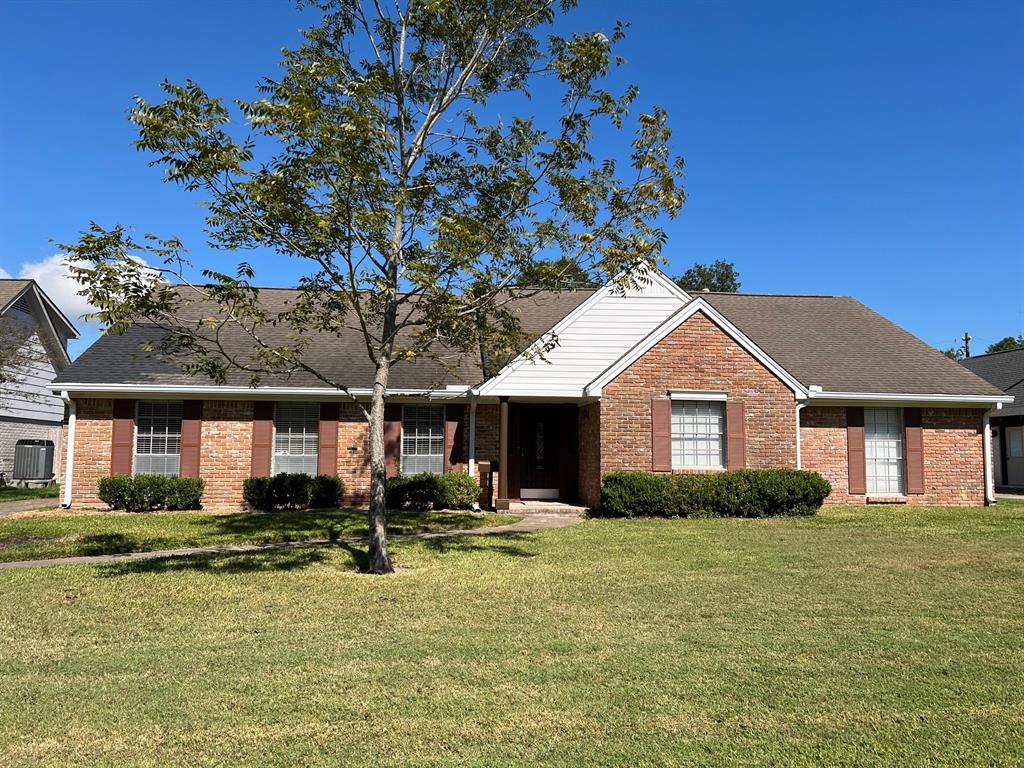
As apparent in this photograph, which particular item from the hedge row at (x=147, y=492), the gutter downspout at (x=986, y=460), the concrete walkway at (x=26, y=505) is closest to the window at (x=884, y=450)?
the gutter downspout at (x=986, y=460)

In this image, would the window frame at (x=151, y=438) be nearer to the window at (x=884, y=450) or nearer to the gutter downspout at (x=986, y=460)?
the window at (x=884, y=450)

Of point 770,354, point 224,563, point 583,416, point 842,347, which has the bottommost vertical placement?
point 224,563

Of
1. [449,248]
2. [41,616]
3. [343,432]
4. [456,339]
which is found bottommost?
[41,616]

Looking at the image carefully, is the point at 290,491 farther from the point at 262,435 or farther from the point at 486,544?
the point at 486,544

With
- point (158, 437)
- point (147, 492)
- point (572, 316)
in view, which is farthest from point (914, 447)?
point (158, 437)

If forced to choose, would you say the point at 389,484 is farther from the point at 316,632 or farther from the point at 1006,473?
the point at 1006,473

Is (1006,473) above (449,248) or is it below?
below

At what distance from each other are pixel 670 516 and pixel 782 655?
31.0 ft

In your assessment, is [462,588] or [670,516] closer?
[462,588]

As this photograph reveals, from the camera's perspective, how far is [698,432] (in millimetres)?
15695

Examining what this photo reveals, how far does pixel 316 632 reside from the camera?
20.9 feet

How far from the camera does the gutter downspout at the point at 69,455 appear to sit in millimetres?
16406

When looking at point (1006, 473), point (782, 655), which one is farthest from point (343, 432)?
point (1006, 473)

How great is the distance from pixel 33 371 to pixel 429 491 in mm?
18343
